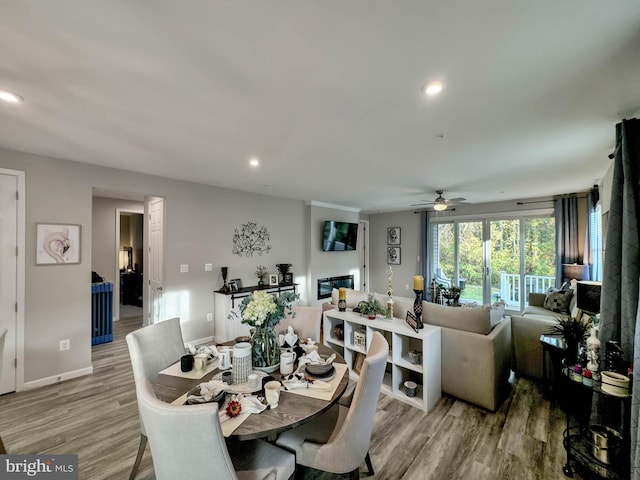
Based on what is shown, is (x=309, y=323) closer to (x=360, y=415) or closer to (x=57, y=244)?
(x=360, y=415)

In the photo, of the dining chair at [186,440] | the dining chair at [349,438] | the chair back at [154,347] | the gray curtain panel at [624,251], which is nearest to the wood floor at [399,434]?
the dining chair at [349,438]

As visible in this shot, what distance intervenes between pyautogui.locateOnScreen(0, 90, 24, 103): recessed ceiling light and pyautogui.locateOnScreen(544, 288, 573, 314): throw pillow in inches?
269

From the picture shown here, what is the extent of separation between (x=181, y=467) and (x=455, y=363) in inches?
104

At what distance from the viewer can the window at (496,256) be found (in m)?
5.64

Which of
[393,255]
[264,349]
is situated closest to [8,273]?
[264,349]

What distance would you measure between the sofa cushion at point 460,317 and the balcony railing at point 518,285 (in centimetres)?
422

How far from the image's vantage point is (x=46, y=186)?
3031 millimetres

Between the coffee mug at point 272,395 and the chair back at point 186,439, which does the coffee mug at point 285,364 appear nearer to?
the coffee mug at point 272,395

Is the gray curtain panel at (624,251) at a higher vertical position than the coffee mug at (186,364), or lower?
higher

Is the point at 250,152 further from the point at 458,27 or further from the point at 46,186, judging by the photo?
the point at 46,186

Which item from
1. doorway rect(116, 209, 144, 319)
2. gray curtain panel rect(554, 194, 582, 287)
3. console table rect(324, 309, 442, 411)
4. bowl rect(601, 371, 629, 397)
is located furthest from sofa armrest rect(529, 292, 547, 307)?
doorway rect(116, 209, 144, 319)

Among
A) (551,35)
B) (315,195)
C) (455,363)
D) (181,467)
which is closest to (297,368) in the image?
(181,467)

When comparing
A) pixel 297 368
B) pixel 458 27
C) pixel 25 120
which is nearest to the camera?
pixel 458 27

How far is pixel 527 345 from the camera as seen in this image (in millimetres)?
3115
